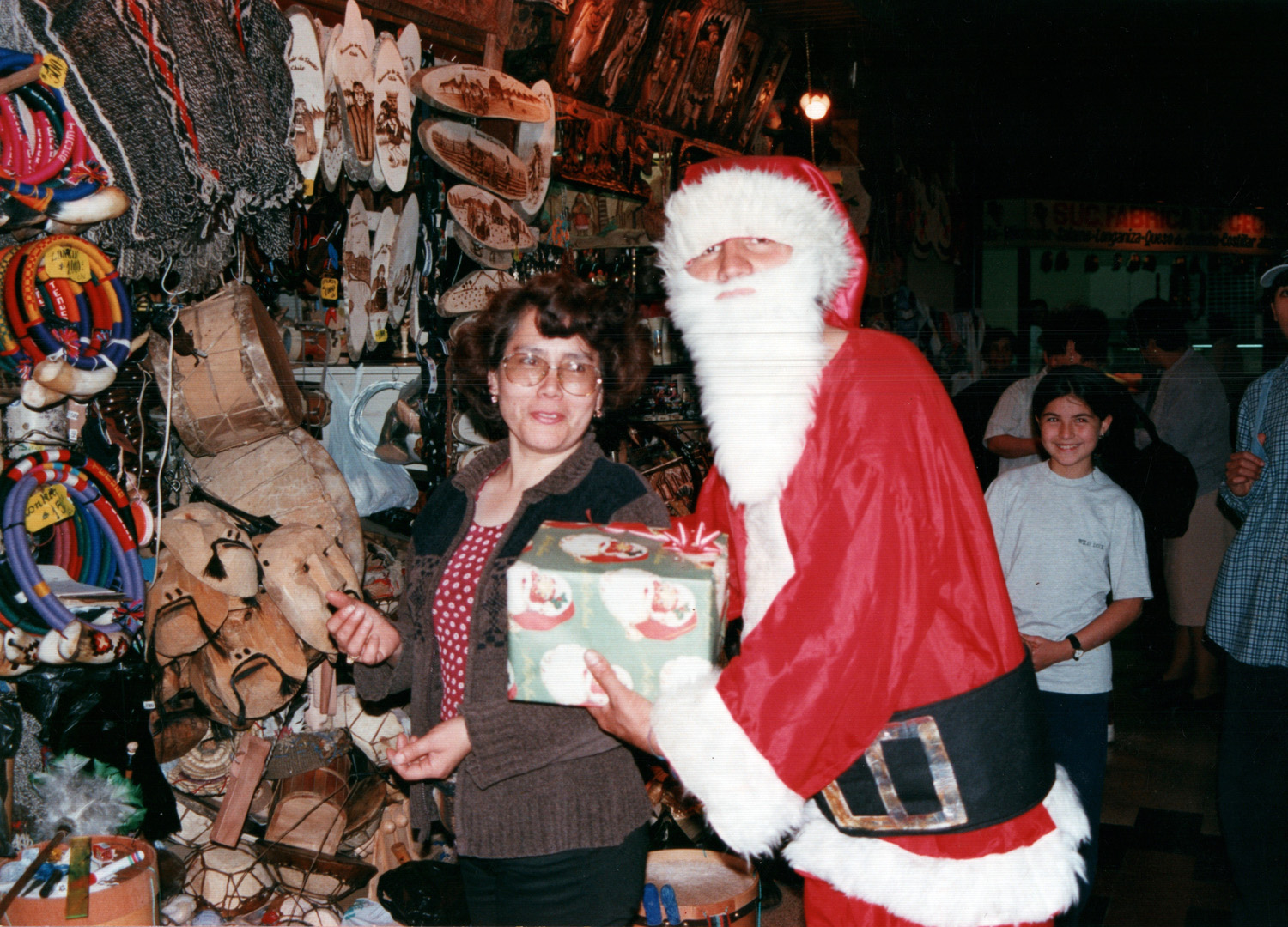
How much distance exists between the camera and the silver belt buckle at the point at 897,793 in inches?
50.0

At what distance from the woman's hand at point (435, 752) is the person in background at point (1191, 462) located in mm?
3178

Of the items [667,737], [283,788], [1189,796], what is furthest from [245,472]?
[1189,796]

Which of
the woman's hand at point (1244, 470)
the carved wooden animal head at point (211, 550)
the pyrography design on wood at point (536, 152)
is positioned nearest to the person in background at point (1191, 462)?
the woman's hand at point (1244, 470)

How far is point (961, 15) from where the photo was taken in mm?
3262

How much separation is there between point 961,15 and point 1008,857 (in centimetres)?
291

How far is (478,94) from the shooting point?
10.4 feet

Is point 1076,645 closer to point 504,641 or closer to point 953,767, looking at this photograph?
point 953,767

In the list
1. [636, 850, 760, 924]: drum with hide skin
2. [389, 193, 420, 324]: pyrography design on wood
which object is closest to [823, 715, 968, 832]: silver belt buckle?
[636, 850, 760, 924]: drum with hide skin

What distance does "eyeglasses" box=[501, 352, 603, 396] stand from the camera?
66.9 inches

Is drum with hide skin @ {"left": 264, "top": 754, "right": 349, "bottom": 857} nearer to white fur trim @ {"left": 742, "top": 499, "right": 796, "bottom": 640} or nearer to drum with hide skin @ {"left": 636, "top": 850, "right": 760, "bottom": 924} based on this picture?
drum with hide skin @ {"left": 636, "top": 850, "right": 760, "bottom": 924}

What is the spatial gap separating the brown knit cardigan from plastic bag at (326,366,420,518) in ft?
4.92

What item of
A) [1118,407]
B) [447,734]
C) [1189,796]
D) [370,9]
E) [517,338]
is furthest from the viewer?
[1189,796]

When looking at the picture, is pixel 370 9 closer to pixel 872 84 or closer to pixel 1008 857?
pixel 1008 857

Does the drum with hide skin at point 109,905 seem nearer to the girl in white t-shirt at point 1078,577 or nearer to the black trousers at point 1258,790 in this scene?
the girl in white t-shirt at point 1078,577
